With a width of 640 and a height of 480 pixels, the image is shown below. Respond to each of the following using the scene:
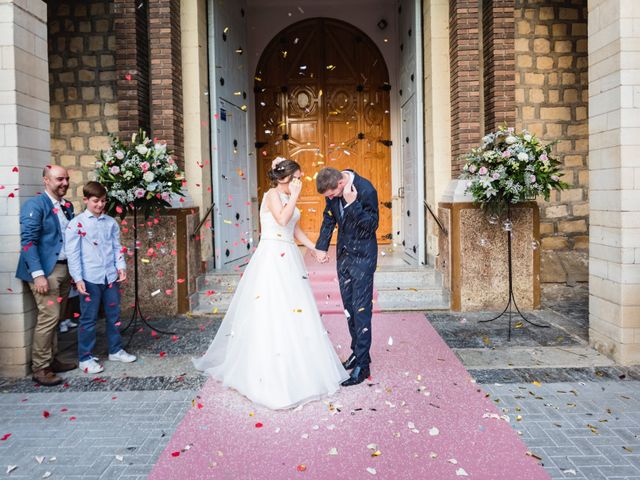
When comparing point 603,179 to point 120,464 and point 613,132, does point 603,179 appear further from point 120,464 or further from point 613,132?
point 120,464

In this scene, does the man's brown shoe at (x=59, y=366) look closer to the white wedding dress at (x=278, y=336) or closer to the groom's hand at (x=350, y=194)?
the white wedding dress at (x=278, y=336)

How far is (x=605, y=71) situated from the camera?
5113mm

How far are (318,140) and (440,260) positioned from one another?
401 cm

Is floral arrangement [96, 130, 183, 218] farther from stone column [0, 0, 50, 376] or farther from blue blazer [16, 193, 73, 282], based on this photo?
blue blazer [16, 193, 73, 282]

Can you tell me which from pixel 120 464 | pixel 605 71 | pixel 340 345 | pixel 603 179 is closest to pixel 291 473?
pixel 120 464

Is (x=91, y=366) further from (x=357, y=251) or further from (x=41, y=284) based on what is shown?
(x=357, y=251)

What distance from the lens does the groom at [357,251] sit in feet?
14.7

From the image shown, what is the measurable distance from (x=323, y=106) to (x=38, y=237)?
6.70 metres

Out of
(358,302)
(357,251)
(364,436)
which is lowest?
(364,436)

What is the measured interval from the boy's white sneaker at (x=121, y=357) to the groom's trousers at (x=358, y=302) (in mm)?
2164

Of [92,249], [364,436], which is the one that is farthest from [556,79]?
[92,249]

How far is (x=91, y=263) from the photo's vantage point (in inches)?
197

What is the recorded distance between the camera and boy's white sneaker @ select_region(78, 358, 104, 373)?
16.4ft

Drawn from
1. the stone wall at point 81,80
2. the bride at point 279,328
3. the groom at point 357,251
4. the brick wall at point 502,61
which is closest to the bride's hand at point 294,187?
the bride at point 279,328
